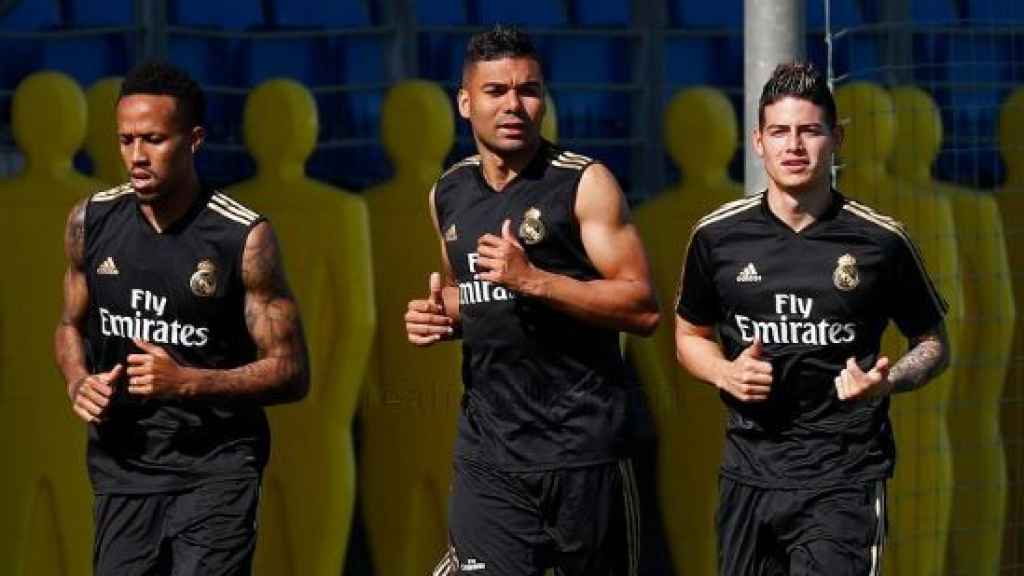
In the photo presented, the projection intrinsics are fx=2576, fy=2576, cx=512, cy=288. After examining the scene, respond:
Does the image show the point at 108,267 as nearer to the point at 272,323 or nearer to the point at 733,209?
the point at 272,323

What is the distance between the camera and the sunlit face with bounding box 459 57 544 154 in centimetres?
657

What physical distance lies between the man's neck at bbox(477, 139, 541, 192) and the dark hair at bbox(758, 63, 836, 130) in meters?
0.60

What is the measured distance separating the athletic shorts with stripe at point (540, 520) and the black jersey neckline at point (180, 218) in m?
0.97

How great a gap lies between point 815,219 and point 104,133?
8.55ft

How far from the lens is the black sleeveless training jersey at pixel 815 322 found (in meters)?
6.53

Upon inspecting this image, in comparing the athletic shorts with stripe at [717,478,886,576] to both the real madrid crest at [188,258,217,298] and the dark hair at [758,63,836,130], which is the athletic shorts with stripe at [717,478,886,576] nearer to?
the dark hair at [758,63,836,130]

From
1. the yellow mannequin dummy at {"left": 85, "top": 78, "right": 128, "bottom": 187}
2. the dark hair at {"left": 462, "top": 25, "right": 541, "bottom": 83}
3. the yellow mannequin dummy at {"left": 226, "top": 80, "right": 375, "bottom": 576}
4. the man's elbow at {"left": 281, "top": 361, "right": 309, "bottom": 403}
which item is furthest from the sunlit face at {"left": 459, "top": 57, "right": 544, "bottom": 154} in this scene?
the yellow mannequin dummy at {"left": 85, "top": 78, "right": 128, "bottom": 187}

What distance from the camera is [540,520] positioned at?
664cm

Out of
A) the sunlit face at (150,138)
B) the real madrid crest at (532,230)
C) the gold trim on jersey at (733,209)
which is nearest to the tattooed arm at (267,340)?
the sunlit face at (150,138)

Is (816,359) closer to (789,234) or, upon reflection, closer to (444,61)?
(789,234)

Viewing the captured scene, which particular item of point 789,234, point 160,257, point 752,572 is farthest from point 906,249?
point 160,257

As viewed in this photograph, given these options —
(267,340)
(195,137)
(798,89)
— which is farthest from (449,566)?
(798,89)

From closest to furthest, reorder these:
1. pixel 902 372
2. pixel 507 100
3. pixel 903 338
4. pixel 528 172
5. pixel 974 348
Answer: pixel 902 372 → pixel 507 100 → pixel 528 172 → pixel 903 338 → pixel 974 348

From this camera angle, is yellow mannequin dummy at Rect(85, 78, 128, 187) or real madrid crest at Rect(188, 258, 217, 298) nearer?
real madrid crest at Rect(188, 258, 217, 298)
